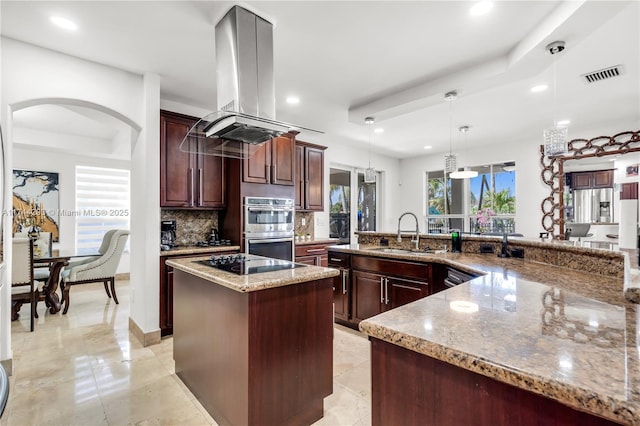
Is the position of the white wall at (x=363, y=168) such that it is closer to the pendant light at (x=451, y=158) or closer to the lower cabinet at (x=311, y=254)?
the lower cabinet at (x=311, y=254)

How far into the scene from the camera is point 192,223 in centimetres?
398

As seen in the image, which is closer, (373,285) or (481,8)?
(481,8)

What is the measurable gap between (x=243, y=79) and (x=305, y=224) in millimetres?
3390

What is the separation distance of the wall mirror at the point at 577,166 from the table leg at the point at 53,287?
20.3 ft

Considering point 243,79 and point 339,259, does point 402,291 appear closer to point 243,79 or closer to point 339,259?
point 339,259

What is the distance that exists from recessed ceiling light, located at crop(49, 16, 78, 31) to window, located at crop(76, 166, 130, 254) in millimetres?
4146

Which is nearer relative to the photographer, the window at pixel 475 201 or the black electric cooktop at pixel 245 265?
the black electric cooktop at pixel 245 265

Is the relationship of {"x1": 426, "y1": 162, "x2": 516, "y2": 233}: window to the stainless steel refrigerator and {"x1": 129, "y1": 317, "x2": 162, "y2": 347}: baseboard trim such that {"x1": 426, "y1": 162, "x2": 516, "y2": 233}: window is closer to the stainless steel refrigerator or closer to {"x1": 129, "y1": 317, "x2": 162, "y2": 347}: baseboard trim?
the stainless steel refrigerator

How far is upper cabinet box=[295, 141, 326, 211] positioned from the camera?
4.85 meters

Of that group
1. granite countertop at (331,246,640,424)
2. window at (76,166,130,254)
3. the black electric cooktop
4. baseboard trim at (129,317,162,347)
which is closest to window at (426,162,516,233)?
the black electric cooktop

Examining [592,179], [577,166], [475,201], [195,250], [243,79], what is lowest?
[195,250]

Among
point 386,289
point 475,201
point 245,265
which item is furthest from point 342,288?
point 475,201

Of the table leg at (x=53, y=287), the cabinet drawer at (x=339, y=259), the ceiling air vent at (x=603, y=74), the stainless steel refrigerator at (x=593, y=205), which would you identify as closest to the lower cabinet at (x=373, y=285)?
the cabinet drawer at (x=339, y=259)

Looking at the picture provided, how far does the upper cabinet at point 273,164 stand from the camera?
387cm
